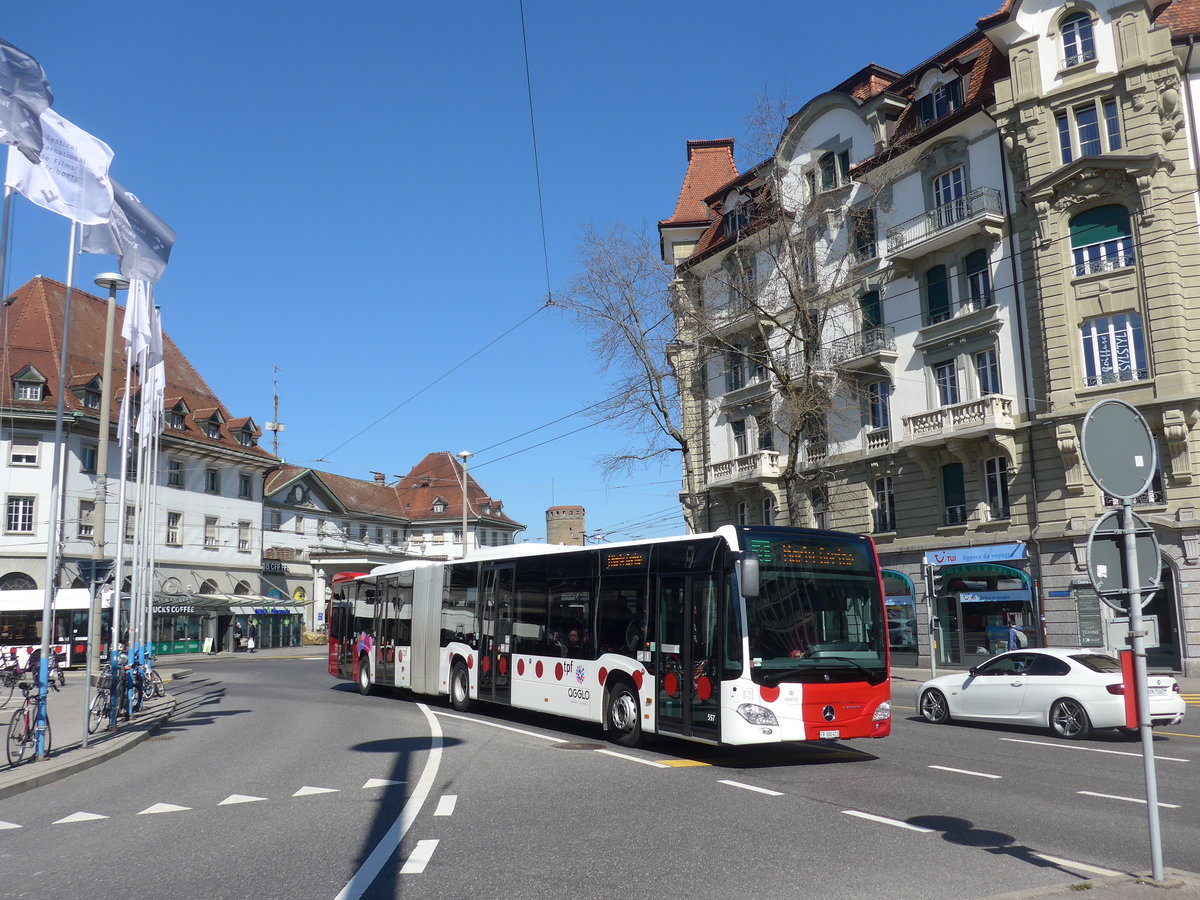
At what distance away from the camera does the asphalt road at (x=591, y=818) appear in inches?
277

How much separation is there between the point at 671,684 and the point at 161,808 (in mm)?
6380

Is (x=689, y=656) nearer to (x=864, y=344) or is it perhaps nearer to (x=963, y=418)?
(x=963, y=418)

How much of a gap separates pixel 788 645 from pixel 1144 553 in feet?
20.8

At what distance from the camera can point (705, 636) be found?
13070 mm

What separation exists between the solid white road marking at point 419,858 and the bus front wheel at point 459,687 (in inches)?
484

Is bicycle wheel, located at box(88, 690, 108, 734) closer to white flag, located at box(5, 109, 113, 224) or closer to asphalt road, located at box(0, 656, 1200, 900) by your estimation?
asphalt road, located at box(0, 656, 1200, 900)

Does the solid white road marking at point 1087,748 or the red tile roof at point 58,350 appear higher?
the red tile roof at point 58,350

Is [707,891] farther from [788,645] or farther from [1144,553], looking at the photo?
[788,645]

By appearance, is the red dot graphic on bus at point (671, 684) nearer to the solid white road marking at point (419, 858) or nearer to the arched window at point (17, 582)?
the solid white road marking at point (419, 858)

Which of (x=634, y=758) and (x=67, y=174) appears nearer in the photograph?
(x=634, y=758)

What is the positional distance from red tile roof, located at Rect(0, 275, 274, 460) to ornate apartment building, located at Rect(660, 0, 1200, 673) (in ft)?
101

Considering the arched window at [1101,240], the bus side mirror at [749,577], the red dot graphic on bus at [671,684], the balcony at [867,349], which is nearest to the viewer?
the bus side mirror at [749,577]


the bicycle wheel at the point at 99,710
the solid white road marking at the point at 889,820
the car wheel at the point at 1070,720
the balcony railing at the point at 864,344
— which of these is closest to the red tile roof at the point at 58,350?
the bicycle wheel at the point at 99,710

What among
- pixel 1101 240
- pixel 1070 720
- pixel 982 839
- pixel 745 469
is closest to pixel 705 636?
pixel 982 839
